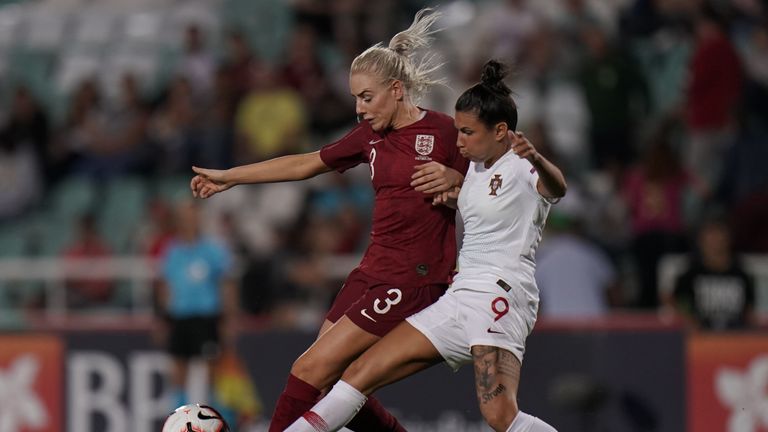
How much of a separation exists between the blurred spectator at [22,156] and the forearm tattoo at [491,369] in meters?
9.02

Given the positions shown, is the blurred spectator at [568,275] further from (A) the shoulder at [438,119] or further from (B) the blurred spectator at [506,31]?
(A) the shoulder at [438,119]

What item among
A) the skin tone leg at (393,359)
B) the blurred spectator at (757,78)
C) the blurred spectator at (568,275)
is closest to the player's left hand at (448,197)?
the skin tone leg at (393,359)

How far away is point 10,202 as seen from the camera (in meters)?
15.0

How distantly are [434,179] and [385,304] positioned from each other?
654mm

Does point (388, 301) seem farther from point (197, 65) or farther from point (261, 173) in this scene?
point (197, 65)

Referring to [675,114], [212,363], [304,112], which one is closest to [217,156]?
[304,112]

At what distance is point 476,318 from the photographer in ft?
22.6

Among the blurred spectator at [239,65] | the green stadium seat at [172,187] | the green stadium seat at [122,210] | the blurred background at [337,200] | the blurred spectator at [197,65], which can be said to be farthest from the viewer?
the blurred spectator at [197,65]

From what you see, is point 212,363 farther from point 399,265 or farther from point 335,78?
point 399,265

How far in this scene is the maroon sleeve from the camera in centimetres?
725

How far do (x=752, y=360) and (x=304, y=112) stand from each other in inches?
214

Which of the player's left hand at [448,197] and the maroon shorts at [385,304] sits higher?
the player's left hand at [448,197]

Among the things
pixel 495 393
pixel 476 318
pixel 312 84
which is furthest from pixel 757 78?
pixel 495 393

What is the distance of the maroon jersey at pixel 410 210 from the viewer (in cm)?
709
